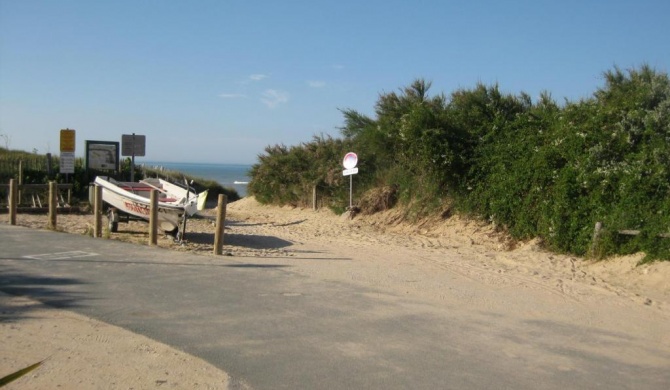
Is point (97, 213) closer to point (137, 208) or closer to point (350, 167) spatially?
point (137, 208)

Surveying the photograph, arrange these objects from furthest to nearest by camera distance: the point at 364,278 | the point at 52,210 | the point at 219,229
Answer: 1. the point at 52,210
2. the point at 219,229
3. the point at 364,278

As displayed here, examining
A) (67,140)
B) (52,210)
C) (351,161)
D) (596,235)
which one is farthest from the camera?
(67,140)

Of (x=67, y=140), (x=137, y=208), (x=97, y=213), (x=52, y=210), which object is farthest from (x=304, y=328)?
(x=67, y=140)

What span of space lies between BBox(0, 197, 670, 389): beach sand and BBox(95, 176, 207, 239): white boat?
1.70ft

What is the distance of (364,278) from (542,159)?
638cm

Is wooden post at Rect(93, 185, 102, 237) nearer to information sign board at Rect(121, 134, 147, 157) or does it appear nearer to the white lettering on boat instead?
the white lettering on boat

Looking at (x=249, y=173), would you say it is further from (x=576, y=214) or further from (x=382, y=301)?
(x=382, y=301)

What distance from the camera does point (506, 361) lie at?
22.2 feet

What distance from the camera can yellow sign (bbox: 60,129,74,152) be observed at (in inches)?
934

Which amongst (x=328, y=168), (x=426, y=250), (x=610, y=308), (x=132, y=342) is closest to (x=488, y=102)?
(x=426, y=250)

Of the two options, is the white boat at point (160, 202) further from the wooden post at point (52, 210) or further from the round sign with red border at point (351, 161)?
the round sign with red border at point (351, 161)

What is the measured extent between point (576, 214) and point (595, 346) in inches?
283

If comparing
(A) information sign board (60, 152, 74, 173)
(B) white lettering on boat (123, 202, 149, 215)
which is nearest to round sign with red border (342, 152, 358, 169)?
(B) white lettering on boat (123, 202, 149, 215)

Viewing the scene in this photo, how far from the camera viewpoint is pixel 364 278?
11.2m
